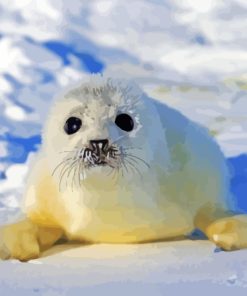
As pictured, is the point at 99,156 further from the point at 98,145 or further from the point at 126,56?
the point at 126,56

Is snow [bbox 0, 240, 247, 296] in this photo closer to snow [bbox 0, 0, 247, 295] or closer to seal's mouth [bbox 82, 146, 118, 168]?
seal's mouth [bbox 82, 146, 118, 168]

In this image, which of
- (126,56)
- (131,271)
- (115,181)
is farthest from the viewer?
(126,56)

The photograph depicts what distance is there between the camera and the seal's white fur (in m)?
1.31

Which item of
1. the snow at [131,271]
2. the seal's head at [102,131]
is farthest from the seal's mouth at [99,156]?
the snow at [131,271]

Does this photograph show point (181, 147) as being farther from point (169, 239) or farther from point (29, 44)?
point (29, 44)

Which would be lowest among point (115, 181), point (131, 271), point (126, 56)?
point (131, 271)

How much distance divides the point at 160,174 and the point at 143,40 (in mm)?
917

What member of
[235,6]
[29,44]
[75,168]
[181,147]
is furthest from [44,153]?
[235,6]

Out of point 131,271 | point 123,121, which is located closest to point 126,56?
point 123,121

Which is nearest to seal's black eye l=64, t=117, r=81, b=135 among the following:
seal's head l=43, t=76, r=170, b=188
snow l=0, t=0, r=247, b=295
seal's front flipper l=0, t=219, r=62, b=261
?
seal's head l=43, t=76, r=170, b=188

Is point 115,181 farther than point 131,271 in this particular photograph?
Yes

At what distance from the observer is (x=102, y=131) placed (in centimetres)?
128

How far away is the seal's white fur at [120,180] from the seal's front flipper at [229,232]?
50 millimetres

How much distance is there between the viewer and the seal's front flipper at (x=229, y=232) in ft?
4.24
